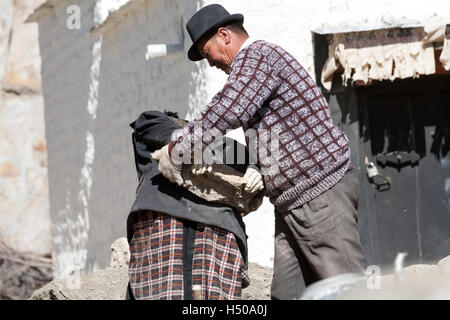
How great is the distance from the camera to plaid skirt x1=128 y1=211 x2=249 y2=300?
3551 millimetres

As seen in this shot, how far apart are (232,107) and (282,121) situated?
24 centimetres

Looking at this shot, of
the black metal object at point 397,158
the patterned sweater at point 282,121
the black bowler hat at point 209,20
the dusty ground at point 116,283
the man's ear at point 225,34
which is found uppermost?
the black metal object at point 397,158

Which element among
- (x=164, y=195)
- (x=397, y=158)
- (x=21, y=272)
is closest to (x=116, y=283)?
(x=164, y=195)

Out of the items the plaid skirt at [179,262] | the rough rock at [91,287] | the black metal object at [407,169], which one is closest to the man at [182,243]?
the plaid skirt at [179,262]

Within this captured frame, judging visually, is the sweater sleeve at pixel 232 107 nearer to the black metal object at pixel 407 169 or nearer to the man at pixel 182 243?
the man at pixel 182 243

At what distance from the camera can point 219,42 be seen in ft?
12.3

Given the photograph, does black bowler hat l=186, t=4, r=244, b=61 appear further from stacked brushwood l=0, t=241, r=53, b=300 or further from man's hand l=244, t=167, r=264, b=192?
stacked brushwood l=0, t=241, r=53, b=300

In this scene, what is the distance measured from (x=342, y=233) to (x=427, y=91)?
11.6 ft

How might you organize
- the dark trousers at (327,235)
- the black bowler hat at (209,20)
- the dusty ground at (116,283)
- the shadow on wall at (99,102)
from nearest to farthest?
the dark trousers at (327,235), the black bowler hat at (209,20), the dusty ground at (116,283), the shadow on wall at (99,102)

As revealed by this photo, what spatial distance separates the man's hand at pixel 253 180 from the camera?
A: 3604 mm

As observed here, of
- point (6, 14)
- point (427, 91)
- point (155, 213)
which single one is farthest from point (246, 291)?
point (6, 14)

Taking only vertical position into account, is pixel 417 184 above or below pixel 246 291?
above

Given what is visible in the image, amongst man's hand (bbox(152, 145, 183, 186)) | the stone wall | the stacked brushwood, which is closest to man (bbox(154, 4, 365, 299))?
man's hand (bbox(152, 145, 183, 186))
